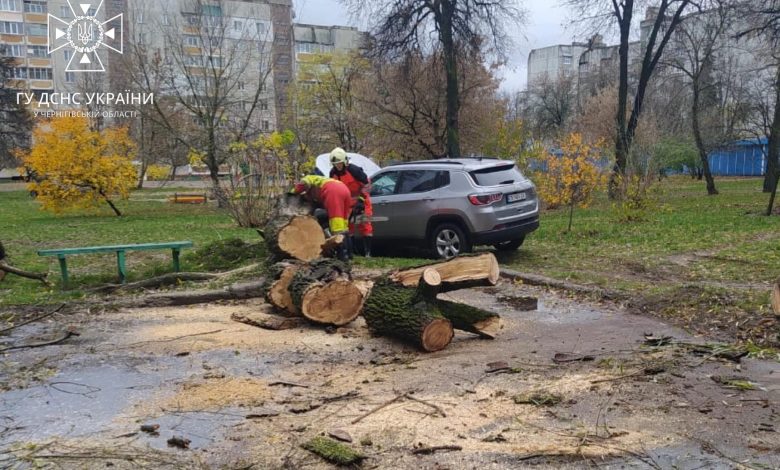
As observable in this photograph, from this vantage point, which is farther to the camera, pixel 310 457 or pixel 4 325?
pixel 4 325

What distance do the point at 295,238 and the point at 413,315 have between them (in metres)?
2.88

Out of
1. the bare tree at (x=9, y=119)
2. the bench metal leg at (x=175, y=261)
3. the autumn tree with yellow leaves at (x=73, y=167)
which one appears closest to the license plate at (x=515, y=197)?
the bench metal leg at (x=175, y=261)

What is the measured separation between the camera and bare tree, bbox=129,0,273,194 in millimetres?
28266

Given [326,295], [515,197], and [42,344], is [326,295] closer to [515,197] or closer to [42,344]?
[42,344]

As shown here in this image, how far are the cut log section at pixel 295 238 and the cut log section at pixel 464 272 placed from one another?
2.41 m

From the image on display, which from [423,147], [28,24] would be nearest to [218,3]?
[423,147]

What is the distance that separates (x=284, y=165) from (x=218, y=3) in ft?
50.7

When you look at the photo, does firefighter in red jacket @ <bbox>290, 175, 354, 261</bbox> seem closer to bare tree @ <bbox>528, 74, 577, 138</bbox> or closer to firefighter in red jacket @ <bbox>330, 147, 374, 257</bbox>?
firefighter in red jacket @ <bbox>330, 147, 374, 257</bbox>

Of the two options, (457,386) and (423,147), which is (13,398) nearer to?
(457,386)

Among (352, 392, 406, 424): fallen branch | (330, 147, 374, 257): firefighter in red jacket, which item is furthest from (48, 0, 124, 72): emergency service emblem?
(352, 392, 406, 424): fallen branch

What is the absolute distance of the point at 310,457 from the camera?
11.4ft

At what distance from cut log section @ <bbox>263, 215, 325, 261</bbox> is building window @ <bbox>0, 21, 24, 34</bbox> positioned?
230 ft

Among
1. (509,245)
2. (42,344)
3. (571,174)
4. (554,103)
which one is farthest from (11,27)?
(42,344)

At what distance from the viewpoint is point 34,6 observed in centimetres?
6506
